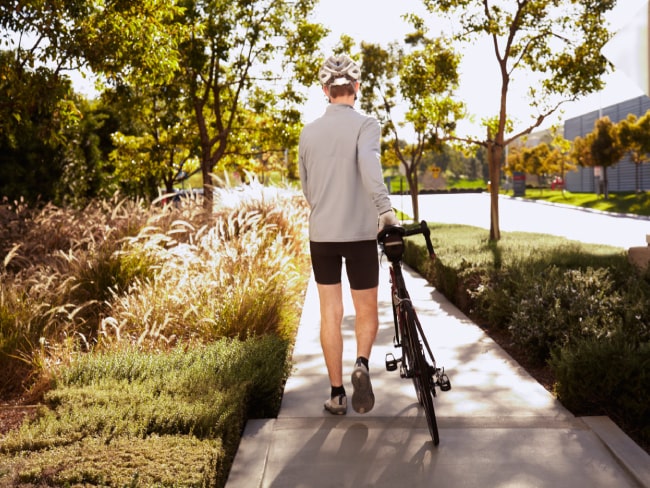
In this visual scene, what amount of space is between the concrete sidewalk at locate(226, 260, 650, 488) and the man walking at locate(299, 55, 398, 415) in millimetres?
377

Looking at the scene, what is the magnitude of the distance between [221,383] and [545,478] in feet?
6.46

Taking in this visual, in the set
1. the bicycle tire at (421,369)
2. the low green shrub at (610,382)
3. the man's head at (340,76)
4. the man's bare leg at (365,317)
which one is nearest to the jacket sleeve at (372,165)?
the man's head at (340,76)

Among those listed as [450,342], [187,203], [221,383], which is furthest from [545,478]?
[187,203]

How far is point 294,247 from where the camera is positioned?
1335 cm

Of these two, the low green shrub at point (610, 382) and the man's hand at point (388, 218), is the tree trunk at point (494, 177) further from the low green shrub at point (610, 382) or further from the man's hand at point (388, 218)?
the man's hand at point (388, 218)

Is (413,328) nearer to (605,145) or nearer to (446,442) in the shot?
(446,442)

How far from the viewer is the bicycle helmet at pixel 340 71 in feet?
A: 15.7

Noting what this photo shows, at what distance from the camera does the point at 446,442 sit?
4.37 meters

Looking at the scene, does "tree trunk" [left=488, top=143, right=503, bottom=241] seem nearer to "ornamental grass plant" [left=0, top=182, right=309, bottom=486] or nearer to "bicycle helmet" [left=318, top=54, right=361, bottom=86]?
"ornamental grass plant" [left=0, top=182, right=309, bottom=486]

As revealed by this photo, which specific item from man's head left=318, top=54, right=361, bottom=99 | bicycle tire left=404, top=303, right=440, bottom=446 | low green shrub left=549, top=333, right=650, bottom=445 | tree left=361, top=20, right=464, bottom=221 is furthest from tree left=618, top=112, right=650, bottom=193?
bicycle tire left=404, top=303, right=440, bottom=446

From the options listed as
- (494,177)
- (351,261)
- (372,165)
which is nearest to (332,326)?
(351,261)

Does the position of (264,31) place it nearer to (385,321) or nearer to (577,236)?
(577,236)

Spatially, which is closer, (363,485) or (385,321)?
(363,485)

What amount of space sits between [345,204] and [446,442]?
5.33 feet
